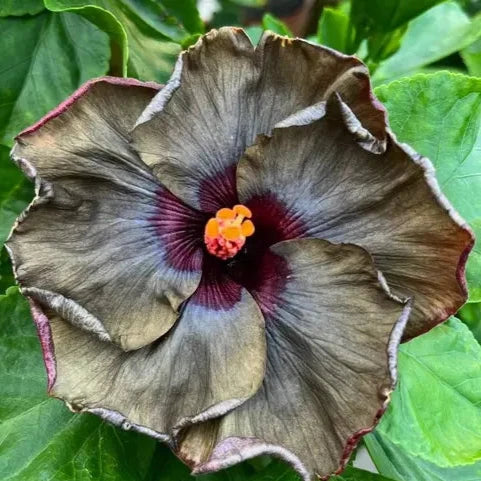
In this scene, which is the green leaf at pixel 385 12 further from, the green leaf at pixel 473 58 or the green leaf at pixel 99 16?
the green leaf at pixel 99 16

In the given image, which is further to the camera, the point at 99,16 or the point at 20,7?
the point at 20,7

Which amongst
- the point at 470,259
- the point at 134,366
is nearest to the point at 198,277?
the point at 134,366

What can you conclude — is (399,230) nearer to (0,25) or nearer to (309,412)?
(309,412)

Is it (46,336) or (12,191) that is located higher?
(46,336)

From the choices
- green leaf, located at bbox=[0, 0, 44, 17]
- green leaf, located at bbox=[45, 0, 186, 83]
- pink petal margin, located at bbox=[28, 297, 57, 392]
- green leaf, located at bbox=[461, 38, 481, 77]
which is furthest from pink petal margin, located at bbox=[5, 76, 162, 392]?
green leaf, located at bbox=[461, 38, 481, 77]

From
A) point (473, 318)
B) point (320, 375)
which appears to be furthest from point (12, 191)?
point (473, 318)

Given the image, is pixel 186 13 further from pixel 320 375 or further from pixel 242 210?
pixel 320 375
